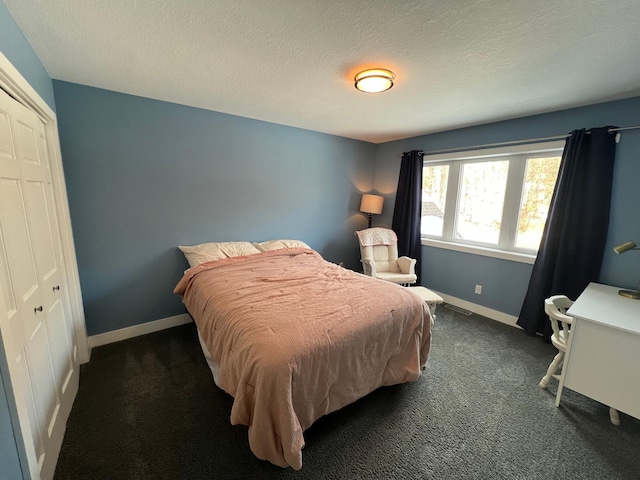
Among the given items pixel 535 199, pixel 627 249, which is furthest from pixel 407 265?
pixel 627 249

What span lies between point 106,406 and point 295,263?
1.81 meters

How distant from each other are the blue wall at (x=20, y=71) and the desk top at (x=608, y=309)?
2844 millimetres

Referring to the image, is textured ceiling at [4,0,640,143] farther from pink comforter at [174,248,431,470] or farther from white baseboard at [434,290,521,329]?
white baseboard at [434,290,521,329]

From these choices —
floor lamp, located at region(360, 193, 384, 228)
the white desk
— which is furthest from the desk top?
floor lamp, located at region(360, 193, 384, 228)

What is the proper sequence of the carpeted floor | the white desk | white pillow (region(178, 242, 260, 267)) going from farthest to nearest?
white pillow (region(178, 242, 260, 267)) < the white desk < the carpeted floor

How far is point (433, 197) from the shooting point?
12.4ft

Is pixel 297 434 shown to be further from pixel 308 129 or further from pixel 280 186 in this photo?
pixel 308 129

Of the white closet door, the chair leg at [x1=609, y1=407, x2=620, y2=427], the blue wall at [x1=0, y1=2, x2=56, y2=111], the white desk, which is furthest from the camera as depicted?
the chair leg at [x1=609, y1=407, x2=620, y2=427]

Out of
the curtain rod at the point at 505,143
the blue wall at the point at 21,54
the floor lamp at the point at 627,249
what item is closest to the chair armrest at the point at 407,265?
the curtain rod at the point at 505,143

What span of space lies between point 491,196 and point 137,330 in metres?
4.25

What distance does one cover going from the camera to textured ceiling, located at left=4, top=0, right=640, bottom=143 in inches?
49.3

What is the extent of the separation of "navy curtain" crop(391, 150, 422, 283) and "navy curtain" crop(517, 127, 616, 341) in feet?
4.65

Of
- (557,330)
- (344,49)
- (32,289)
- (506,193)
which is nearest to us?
(32,289)

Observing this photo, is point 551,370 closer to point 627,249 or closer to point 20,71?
point 627,249
